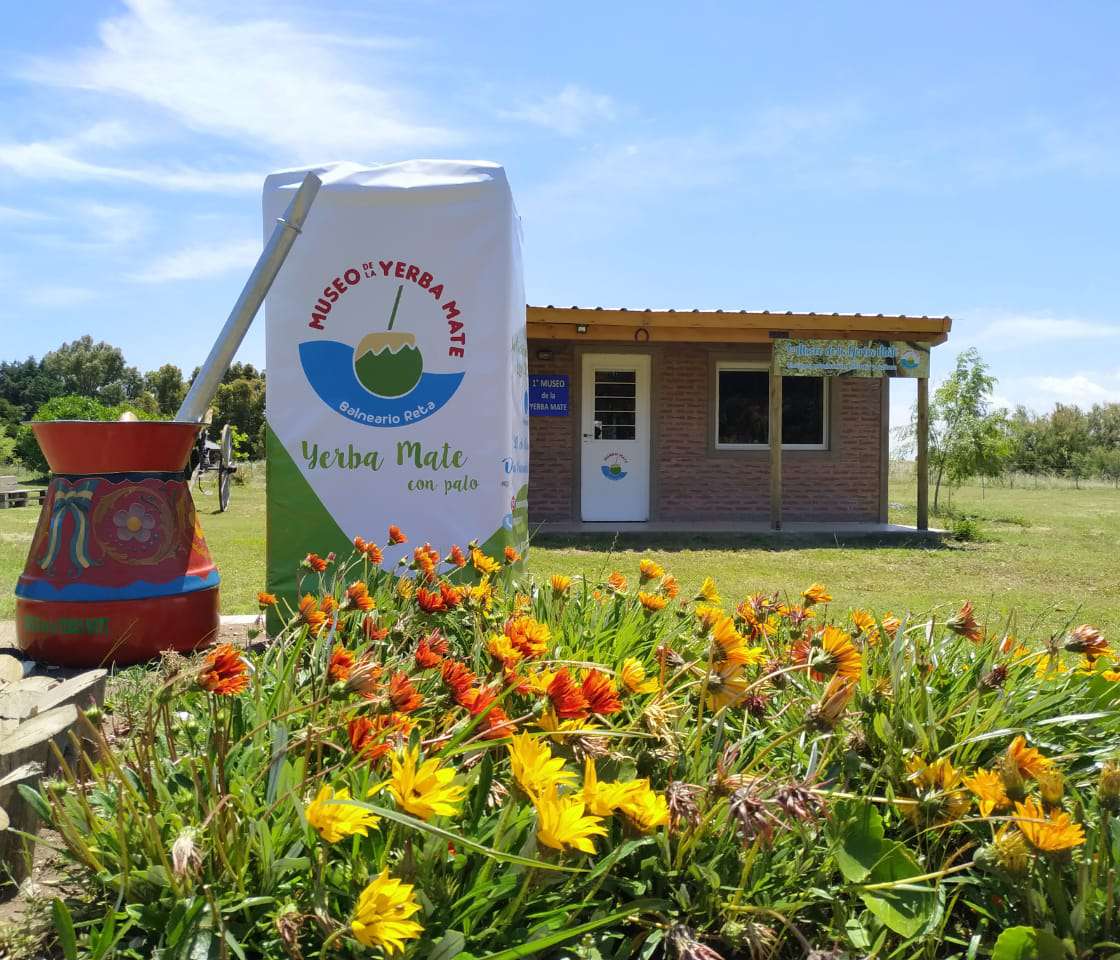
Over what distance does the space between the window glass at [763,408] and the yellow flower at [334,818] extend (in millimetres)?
11640

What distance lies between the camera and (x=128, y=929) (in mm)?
1276

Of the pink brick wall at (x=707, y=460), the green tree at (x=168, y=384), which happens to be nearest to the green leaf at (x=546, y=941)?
the pink brick wall at (x=707, y=460)

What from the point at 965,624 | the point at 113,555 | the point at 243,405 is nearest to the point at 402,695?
the point at 965,624

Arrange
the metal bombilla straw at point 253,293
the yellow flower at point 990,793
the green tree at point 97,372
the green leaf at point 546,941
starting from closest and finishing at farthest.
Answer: the green leaf at point 546,941 < the yellow flower at point 990,793 < the metal bombilla straw at point 253,293 < the green tree at point 97,372

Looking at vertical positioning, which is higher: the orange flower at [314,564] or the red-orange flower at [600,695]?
the orange flower at [314,564]

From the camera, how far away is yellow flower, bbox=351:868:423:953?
3.49 feet

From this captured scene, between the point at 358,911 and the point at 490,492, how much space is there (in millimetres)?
3140

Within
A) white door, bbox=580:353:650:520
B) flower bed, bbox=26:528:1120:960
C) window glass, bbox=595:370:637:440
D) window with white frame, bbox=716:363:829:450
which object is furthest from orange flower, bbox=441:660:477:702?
window with white frame, bbox=716:363:829:450

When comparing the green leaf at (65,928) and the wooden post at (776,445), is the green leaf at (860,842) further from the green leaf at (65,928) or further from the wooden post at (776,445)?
the wooden post at (776,445)

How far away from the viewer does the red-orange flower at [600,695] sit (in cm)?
145

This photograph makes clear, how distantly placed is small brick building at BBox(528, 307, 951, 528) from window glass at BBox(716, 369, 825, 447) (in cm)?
1

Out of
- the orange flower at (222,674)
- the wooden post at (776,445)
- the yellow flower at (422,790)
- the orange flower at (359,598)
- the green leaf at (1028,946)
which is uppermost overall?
the wooden post at (776,445)

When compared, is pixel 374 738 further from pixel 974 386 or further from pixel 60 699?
pixel 974 386

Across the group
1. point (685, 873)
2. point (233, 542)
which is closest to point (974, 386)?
point (233, 542)
